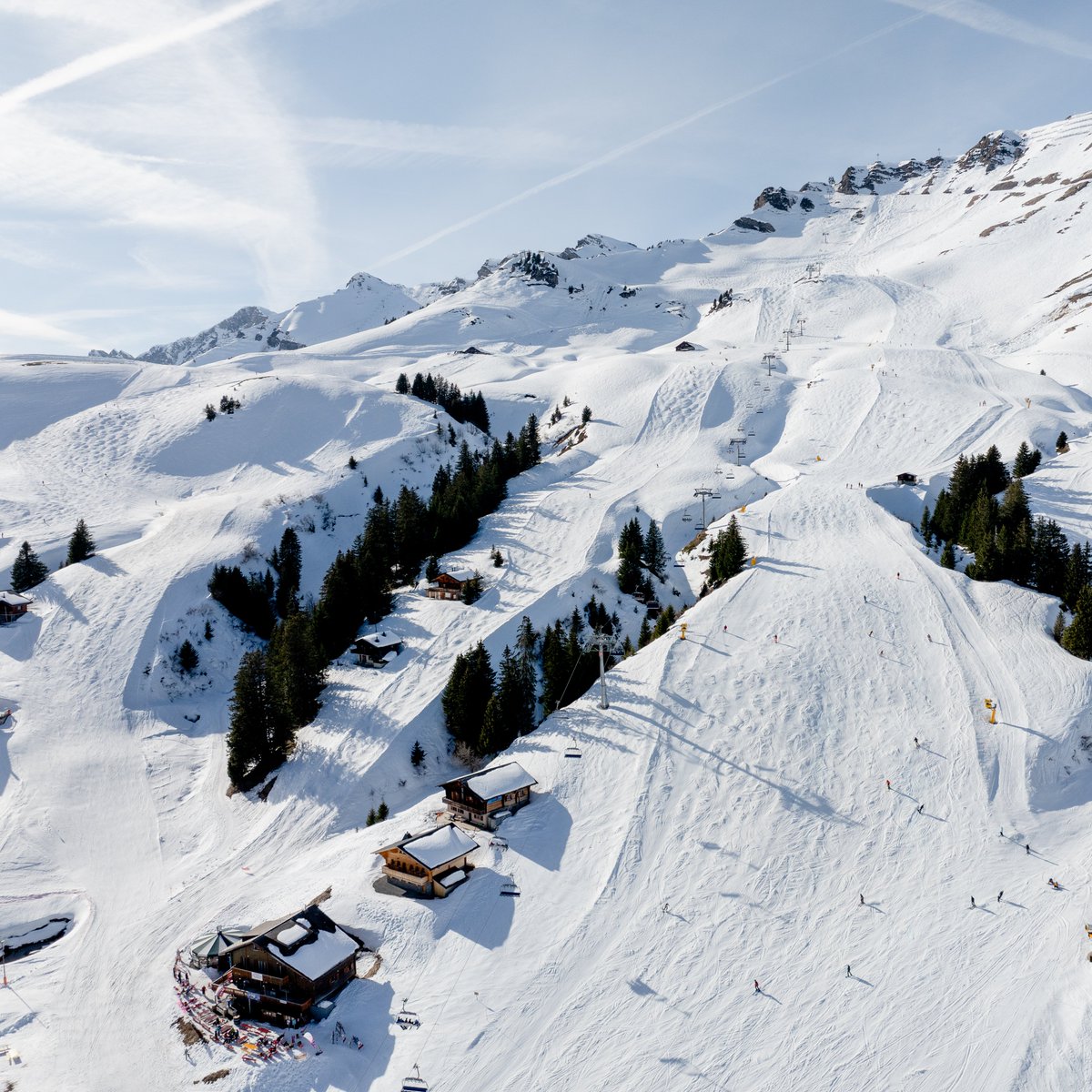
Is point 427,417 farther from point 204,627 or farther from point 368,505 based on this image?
point 204,627

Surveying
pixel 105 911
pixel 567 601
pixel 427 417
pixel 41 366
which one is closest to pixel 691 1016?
pixel 105 911

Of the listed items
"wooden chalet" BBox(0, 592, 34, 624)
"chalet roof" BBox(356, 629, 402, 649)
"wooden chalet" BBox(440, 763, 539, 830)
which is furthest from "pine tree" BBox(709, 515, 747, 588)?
"wooden chalet" BBox(0, 592, 34, 624)

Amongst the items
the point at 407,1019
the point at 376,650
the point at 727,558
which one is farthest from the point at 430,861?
the point at 727,558

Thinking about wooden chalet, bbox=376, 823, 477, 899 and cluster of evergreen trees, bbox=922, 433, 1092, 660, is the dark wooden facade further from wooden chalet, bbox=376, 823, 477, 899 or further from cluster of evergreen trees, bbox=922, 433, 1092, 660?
cluster of evergreen trees, bbox=922, 433, 1092, 660

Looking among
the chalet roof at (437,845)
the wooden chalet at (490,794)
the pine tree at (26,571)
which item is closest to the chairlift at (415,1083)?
the chalet roof at (437,845)

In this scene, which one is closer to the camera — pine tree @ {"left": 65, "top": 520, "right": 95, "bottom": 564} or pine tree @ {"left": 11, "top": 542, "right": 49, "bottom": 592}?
pine tree @ {"left": 11, "top": 542, "right": 49, "bottom": 592}

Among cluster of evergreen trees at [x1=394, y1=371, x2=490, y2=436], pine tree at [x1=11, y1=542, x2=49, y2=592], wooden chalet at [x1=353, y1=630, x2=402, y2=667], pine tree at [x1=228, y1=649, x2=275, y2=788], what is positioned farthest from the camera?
cluster of evergreen trees at [x1=394, y1=371, x2=490, y2=436]

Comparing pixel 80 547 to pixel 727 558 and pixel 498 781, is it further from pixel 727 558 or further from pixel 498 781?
pixel 727 558
